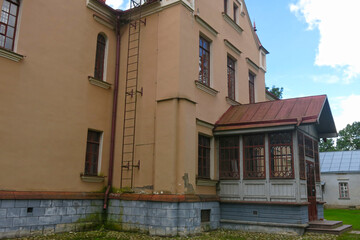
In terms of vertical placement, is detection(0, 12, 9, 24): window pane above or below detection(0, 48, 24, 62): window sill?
above

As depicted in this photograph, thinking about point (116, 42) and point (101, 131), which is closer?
point (101, 131)

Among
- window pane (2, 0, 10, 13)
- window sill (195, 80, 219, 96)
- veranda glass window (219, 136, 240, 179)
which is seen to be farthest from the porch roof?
window pane (2, 0, 10, 13)

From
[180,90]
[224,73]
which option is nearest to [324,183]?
[224,73]

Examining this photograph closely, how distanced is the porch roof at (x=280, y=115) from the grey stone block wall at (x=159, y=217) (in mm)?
3299

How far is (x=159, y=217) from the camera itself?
1095cm

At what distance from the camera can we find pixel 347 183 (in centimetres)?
3272

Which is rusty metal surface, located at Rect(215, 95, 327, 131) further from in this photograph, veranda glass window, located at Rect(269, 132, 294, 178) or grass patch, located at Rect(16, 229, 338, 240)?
grass patch, located at Rect(16, 229, 338, 240)

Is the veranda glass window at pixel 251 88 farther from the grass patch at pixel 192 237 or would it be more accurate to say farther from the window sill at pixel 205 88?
the grass patch at pixel 192 237

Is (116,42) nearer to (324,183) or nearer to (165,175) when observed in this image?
(165,175)

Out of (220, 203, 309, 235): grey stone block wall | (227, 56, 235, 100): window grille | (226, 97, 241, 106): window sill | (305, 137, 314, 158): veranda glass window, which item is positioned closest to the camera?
(220, 203, 309, 235): grey stone block wall

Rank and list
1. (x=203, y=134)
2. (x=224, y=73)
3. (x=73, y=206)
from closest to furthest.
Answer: (x=73, y=206) → (x=203, y=134) → (x=224, y=73)

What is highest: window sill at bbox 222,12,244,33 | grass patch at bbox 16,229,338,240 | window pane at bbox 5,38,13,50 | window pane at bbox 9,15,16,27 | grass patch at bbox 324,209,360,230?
window sill at bbox 222,12,244,33

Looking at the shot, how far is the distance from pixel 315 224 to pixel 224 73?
23.3ft

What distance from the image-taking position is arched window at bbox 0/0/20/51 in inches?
400
